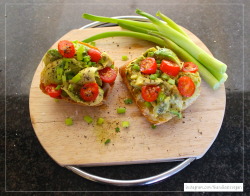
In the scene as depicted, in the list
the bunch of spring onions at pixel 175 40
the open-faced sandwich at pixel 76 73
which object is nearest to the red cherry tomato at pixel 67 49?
the open-faced sandwich at pixel 76 73

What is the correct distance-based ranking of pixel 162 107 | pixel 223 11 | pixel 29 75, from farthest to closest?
pixel 223 11 < pixel 29 75 < pixel 162 107

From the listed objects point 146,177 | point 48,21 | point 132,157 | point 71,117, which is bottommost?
point 146,177

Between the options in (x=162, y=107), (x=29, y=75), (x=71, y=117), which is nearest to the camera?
(x=162, y=107)

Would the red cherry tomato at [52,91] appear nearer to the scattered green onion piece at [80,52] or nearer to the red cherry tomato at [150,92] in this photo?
the scattered green onion piece at [80,52]

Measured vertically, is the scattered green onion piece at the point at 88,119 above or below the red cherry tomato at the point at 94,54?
below

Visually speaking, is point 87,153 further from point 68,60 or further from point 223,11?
point 223,11

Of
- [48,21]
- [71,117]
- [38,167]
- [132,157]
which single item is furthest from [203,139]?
[48,21]

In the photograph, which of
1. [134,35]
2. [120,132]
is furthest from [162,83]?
[134,35]
